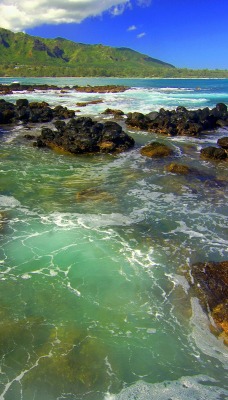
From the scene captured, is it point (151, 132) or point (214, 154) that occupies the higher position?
point (151, 132)

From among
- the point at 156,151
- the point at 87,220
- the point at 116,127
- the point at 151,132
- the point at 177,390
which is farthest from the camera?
the point at 151,132

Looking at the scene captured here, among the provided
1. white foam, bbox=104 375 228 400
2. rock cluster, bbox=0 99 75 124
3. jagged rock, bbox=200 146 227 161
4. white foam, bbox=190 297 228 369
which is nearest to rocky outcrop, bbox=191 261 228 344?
white foam, bbox=190 297 228 369

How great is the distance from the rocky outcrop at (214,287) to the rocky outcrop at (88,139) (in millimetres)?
14770

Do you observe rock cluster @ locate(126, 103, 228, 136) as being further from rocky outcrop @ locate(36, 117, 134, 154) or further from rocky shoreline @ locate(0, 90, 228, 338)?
rocky outcrop @ locate(36, 117, 134, 154)

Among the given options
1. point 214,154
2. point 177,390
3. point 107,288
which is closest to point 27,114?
point 214,154

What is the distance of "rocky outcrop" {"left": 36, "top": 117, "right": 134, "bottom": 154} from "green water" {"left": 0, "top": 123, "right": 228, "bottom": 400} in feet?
21.3

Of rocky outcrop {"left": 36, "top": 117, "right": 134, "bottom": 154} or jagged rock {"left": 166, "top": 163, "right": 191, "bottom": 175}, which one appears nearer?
jagged rock {"left": 166, "top": 163, "right": 191, "bottom": 175}

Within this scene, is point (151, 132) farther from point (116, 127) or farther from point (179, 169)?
point (179, 169)

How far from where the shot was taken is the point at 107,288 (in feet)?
29.0

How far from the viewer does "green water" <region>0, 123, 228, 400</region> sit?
6293 mm

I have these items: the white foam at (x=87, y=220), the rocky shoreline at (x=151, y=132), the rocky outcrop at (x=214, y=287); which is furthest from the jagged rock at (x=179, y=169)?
the rocky outcrop at (x=214, y=287)

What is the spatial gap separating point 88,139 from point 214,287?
53.8 feet

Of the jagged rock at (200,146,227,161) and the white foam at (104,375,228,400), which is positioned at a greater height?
the jagged rock at (200,146,227,161)

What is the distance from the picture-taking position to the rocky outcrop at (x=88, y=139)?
75.4ft
